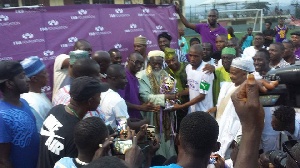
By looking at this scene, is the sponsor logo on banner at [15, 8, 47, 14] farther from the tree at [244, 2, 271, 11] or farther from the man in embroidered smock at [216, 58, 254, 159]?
the tree at [244, 2, 271, 11]

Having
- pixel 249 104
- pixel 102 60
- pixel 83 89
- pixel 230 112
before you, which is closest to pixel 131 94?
pixel 102 60

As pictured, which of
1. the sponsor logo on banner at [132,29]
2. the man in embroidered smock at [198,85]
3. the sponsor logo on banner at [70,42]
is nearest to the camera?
the man in embroidered smock at [198,85]

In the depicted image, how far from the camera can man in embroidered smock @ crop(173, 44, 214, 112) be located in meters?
5.63

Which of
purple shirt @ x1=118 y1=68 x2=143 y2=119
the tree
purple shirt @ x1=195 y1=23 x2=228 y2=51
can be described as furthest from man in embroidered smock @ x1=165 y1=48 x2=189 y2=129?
the tree

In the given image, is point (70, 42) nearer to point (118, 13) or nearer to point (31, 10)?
point (31, 10)

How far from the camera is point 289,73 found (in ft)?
5.40

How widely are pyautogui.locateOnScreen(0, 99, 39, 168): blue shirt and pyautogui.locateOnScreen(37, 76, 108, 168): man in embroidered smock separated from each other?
0.17 m

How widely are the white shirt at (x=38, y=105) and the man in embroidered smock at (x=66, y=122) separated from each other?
0.54m

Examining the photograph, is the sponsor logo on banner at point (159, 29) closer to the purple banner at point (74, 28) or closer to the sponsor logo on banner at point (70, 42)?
the purple banner at point (74, 28)

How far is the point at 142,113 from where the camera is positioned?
552 cm

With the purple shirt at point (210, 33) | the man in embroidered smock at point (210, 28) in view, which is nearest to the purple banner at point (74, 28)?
the man in embroidered smock at point (210, 28)

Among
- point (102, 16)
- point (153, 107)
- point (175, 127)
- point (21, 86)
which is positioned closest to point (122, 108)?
point (21, 86)

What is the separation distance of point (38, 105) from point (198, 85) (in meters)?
2.71

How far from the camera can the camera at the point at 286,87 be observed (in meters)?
1.64
